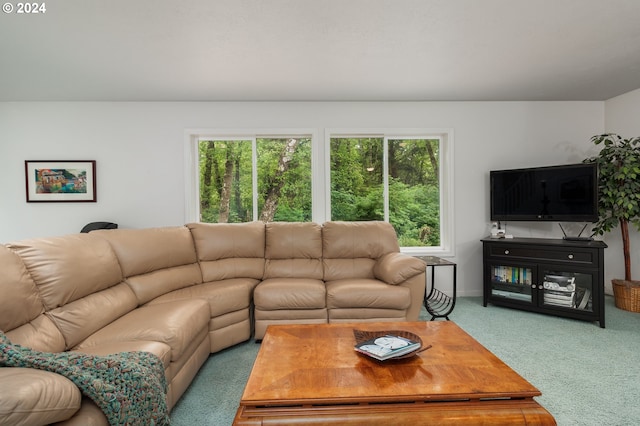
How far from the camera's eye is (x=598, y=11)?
6.79ft

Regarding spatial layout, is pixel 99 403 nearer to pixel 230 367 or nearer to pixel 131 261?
pixel 230 367

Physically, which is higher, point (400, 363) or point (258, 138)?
point (258, 138)

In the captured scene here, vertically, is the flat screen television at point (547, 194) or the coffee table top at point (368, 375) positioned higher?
the flat screen television at point (547, 194)

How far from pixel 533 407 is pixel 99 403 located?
163 centimetres

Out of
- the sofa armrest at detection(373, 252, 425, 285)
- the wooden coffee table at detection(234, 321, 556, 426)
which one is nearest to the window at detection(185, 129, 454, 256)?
the sofa armrest at detection(373, 252, 425, 285)

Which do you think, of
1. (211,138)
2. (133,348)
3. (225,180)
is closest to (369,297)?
(133,348)

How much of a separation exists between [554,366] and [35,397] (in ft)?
9.55

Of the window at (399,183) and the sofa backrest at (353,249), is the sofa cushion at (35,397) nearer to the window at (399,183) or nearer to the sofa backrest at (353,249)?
the sofa backrest at (353,249)

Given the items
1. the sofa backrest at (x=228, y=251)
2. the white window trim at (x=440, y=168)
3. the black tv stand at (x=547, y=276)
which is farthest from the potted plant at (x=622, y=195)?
the sofa backrest at (x=228, y=251)

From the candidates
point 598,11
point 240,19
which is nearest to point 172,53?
point 240,19

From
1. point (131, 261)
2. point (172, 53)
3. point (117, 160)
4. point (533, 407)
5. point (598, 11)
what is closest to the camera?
point (533, 407)

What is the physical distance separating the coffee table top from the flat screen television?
2524mm

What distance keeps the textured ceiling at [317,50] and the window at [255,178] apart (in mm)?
585

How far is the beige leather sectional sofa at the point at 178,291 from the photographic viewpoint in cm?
138
